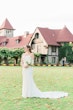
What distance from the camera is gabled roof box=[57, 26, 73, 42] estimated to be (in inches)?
3028

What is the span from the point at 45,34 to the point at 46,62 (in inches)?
258

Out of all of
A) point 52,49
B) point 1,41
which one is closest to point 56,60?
point 52,49

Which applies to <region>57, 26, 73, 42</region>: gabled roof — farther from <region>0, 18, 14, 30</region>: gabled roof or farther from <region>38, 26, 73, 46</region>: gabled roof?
<region>0, 18, 14, 30</region>: gabled roof

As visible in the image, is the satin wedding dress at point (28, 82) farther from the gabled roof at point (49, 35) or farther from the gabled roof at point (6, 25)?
the gabled roof at point (6, 25)

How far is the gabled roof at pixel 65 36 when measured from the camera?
252 ft

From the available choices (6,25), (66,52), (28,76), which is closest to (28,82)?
(28,76)

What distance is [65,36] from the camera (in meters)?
78.2

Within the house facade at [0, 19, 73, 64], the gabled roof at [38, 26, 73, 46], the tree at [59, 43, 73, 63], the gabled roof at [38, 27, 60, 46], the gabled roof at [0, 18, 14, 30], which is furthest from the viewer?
the gabled roof at [0, 18, 14, 30]

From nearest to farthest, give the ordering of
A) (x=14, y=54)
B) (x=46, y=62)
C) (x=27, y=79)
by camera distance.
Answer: (x=27, y=79) < (x=14, y=54) < (x=46, y=62)

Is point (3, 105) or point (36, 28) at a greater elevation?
point (36, 28)

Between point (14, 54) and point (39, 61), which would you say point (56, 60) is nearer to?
point (39, 61)

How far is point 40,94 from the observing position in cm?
1323

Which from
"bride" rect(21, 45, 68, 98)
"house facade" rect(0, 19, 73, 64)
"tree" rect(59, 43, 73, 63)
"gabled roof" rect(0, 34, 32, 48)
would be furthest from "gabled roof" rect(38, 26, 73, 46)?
"bride" rect(21, 45, 68, 98)

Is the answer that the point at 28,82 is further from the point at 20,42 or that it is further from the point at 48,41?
the point at 20,42
